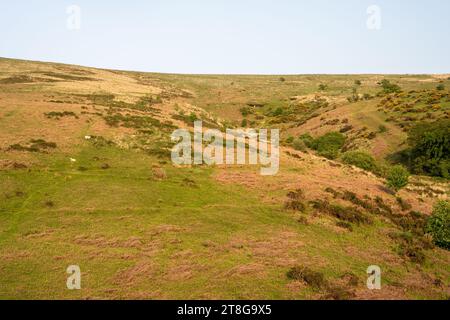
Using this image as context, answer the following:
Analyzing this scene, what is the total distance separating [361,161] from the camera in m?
56.3

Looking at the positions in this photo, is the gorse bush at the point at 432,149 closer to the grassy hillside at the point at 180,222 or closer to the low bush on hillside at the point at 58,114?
the grassy hillside at the point at 180,222

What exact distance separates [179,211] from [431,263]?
1737 cm

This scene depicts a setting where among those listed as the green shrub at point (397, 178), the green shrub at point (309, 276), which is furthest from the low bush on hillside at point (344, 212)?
the green shrub at point (397, 178)

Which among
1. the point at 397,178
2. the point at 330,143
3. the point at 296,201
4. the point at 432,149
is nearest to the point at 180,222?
the point at 296,201

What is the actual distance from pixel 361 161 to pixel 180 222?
3878 centimetres

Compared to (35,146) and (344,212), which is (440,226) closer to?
(344,212)

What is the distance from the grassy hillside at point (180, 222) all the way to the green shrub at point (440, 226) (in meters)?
0.95

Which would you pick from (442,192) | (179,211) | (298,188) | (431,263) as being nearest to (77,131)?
(179,211)

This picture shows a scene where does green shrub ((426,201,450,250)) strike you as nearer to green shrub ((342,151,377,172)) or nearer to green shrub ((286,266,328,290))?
green shrub ((286,266,328,290))

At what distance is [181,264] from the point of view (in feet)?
65.8

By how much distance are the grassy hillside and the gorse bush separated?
408cm

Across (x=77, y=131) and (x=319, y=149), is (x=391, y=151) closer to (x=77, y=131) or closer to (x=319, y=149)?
(x=319, y=149)

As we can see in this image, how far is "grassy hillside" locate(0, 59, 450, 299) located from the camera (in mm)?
18531

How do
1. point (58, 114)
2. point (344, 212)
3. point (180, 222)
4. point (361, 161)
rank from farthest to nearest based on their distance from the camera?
point (361, 161) < point (58, 114) < point (344, 212) < point (180, 222)
